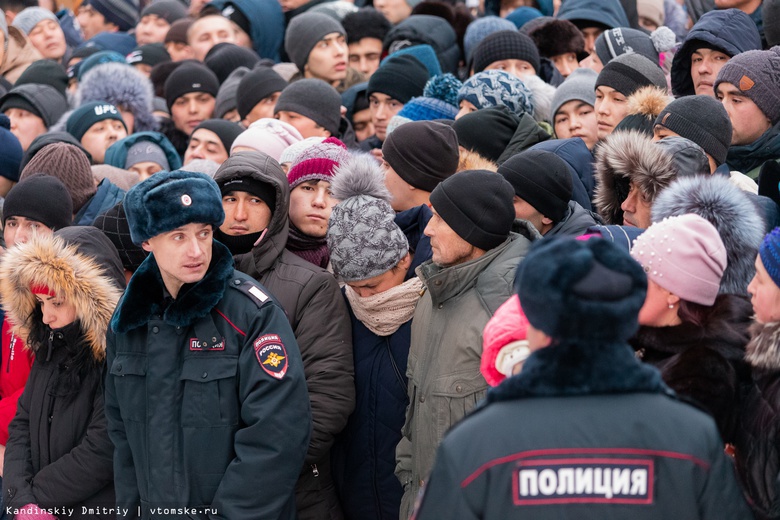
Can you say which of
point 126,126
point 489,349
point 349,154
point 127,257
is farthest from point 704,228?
point 126,126

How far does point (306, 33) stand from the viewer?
27.3ft

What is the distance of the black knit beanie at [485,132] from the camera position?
5527mm

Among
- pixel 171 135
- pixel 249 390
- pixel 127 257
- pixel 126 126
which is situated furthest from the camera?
pixel 171 135

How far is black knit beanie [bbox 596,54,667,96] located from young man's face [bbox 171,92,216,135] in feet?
12.8

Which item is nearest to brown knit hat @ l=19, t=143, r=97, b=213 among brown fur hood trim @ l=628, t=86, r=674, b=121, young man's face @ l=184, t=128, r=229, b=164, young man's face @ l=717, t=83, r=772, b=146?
young man's face @ l=184, t=128, r=229, b=164

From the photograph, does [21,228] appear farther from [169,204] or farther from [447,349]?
[447,349]

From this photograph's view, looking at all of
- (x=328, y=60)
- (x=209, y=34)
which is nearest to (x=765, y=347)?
(x=328, y=60)

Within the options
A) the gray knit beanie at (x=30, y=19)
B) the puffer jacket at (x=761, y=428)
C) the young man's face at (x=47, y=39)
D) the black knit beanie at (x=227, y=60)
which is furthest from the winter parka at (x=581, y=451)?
the gray knit beanie at (x=30, y=19)

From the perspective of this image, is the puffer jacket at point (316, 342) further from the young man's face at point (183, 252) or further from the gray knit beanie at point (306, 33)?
the gray knit beanie at point (306, 33)

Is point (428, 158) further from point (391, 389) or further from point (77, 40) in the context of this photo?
point (77, 40)

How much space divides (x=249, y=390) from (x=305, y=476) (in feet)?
2.52

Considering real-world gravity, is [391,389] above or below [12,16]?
above

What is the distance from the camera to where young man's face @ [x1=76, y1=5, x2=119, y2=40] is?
12.4m

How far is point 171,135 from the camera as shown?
28.1 feet
